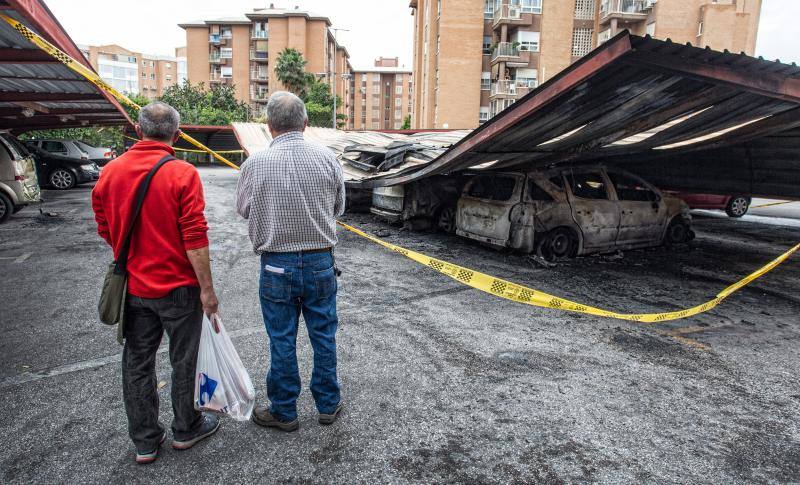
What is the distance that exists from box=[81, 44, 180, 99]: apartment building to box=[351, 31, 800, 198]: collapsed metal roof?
116 metres

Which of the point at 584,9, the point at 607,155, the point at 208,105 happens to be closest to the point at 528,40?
the point at 584,9

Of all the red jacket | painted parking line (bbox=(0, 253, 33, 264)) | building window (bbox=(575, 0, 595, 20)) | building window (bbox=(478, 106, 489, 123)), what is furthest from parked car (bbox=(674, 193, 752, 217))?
building window (bbox=(575, 0, 595, 20))

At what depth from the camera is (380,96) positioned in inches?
3912

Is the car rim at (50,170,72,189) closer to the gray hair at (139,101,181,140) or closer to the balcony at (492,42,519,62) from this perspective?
the gray hair at (139,101,181,140)

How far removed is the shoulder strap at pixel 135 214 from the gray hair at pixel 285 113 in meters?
0.63

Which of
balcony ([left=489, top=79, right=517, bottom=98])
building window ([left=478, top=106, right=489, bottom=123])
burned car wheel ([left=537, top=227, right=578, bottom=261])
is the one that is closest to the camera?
burned car wheel ([left=537, top=227, right=578, bottom=261])

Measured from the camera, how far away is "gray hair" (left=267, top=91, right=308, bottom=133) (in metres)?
2.96

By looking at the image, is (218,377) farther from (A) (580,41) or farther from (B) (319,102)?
(B) (319,102)

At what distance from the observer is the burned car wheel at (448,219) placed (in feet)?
34.4

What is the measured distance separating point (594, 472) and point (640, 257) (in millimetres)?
7052

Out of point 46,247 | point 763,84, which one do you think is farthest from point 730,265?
point 46,247

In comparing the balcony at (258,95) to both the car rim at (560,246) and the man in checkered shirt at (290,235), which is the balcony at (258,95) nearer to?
the car rim at (560,246)

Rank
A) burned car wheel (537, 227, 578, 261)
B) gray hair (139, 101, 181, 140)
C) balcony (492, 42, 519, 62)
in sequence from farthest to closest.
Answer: balcony (492, 42, 519, 62) < burned car wheel (537, 227, 578, 261) < gray hair (139, 101, 181, 140)

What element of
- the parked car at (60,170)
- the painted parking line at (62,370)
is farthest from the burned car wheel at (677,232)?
the parked car at (60,170)
